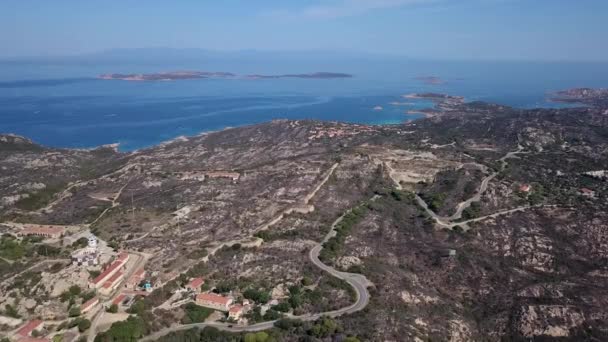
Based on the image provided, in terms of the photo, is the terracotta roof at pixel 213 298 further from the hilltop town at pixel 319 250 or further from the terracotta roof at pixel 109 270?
the terracotta roof at pixel 109 270

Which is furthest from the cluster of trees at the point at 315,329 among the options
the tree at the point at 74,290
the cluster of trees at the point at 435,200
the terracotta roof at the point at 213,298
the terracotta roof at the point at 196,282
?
the cluster of trees at the point at 435,200

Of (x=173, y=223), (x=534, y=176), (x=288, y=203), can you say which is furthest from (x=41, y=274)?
(x=534, y=176)

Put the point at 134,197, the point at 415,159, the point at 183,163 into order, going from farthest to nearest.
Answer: the point at 183,163, the point at 415,159, the point at 134,197

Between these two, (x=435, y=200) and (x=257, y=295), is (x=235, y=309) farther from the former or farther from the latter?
(x=435, y=200)

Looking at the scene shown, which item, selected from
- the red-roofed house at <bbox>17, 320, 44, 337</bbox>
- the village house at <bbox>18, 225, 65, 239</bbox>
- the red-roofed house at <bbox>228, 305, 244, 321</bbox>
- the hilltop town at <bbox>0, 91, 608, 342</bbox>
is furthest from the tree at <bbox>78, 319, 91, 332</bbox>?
the village house at <bbox>18, 225, 65, 239</bbox>

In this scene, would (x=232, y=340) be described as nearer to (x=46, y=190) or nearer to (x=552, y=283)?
(x=552, y=283)

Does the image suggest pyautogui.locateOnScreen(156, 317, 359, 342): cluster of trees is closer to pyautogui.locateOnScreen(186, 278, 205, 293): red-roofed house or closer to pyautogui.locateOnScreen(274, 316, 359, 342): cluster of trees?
pyautogui.locateOnScreen(274, 316, 359, 342): cluster of trees

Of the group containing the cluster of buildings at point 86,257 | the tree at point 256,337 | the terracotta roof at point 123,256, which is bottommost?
the tree at point 256,337

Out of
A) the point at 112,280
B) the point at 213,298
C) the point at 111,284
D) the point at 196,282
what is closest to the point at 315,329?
the point at 213,298
